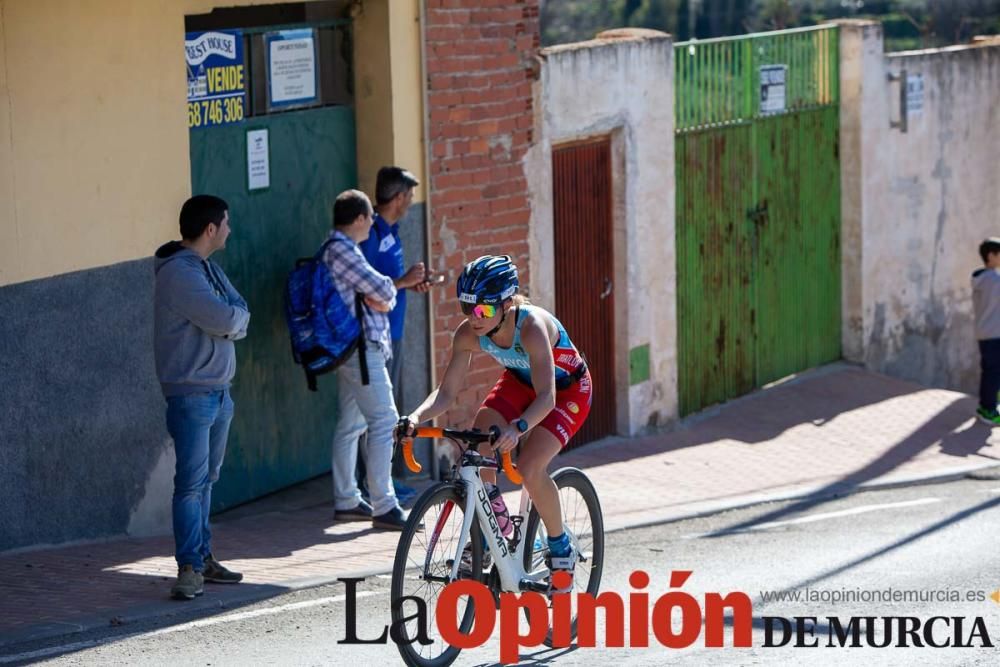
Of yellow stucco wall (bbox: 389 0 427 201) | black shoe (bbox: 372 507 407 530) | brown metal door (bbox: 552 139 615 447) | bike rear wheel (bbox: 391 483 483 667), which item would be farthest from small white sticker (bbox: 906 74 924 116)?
bike rear wheel (bbox: 391 483 483 667)

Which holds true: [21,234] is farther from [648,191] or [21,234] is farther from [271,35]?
[648,191]

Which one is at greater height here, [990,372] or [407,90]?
[407,90]

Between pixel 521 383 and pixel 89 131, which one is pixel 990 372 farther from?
pixel 89 131

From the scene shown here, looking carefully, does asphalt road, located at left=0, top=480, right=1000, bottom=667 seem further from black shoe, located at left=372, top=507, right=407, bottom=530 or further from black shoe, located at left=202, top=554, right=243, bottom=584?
black shoe, located at left=372, top=507, right=407, bottom=530

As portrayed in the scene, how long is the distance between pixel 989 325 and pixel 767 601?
21.6 ft

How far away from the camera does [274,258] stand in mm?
10672

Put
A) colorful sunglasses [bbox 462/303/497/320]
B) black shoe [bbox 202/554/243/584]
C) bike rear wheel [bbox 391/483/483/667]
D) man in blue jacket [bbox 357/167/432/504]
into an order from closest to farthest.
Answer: bike rear wheel [bbox 391/483/483/667]
colorful sunglasses [bbox 462/303/497/320]
black shoe [bbox 202/554/243/584]
man in blue jacket [bbox 357/167/432/504]

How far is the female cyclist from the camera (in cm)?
706

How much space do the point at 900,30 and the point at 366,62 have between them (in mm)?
17948

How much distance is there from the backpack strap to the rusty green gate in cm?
479

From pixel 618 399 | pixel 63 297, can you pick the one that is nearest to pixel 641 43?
pixel 618 399

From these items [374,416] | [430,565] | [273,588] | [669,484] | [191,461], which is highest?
[191,461]

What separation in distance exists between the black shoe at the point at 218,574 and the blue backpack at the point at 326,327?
1656mm

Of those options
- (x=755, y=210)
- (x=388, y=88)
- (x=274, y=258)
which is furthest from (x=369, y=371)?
(x=755, y=210)
